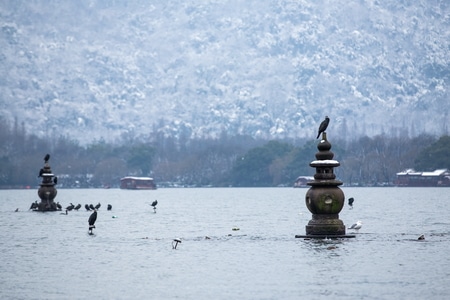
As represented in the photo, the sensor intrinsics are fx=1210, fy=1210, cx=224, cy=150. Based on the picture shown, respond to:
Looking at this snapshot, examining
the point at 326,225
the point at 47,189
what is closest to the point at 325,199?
the point at 326,225

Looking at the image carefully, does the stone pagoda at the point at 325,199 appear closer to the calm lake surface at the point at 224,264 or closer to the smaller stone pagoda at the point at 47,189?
the calm lake surface at the point at 224,264

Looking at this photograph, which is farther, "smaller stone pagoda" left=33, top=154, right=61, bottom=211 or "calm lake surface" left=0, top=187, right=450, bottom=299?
"smaller stone pagoda" left=33, top=154, right=61, bottom=211

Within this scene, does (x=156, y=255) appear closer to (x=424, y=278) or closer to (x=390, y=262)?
(x=390, y=262)

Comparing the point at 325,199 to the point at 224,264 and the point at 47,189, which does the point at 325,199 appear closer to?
the point at 224,264

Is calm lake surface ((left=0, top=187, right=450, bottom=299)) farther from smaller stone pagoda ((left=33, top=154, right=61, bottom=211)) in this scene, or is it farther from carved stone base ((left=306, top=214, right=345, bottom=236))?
smaller stone pagoda ((left=33, top=154, right=61, bottom=211))

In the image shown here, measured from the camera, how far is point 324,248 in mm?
56344

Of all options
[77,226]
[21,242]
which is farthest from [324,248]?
[77,226]

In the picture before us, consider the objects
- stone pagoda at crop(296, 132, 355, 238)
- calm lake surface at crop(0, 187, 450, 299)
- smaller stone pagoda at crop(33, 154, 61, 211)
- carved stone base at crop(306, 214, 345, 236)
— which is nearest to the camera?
calm lake surface at crop(0, 187, 450, 299)

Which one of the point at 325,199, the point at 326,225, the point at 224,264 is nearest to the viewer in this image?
the point at 224,264

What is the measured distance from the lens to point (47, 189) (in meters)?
101

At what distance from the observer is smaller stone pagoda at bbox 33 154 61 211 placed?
322 ft

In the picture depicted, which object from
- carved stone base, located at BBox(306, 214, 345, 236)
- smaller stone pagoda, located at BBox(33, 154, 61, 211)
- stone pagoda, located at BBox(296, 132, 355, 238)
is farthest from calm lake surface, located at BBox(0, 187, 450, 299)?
smaller stone pagoda, located at BBox(33, 154, 61, 211)

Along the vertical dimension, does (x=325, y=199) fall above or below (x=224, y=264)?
above

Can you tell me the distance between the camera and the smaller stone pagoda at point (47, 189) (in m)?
98.0
